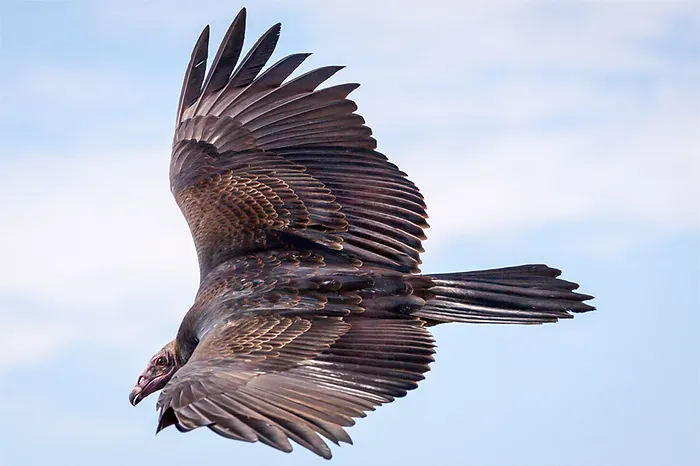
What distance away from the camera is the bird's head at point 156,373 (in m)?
9.70

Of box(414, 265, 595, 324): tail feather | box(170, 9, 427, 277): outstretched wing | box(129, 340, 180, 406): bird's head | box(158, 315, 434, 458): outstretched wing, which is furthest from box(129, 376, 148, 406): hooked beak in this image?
box(414, 265, 595, 324): tail feather

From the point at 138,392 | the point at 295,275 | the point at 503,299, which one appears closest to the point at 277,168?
the point at 295,275

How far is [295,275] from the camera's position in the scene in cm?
904

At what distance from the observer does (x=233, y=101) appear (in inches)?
416

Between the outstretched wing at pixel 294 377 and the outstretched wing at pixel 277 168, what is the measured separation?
1108 millimetres

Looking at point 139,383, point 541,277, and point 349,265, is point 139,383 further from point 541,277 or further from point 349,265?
point 541,277

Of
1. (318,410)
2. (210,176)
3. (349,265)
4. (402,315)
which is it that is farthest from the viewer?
(210,176)

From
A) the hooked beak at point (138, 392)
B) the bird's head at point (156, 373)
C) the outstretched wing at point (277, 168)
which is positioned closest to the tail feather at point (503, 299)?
the outstretched wing at point (277, 168)

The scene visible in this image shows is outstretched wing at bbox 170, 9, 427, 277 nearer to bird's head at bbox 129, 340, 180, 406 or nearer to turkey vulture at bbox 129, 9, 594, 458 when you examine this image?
turkey vulture at bbox 129, 9, 594, 458

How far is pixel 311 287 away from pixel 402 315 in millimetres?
642

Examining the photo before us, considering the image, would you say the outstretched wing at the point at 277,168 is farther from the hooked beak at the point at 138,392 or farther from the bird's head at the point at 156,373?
the hooked beak at the point at 138,392

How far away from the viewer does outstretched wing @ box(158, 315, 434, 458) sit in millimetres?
7277

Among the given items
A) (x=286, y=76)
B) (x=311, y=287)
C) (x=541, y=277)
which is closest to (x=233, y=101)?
(x=286, y=76)

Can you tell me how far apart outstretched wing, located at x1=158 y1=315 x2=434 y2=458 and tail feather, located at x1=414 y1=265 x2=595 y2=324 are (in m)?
0.34
